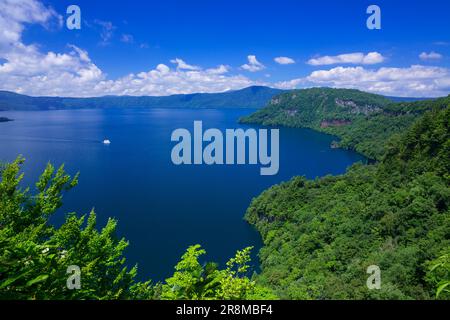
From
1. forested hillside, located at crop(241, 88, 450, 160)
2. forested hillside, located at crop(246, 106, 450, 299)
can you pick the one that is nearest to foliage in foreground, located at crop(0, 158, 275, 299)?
forested hillside, located at crop(246, 106, 450, 299)

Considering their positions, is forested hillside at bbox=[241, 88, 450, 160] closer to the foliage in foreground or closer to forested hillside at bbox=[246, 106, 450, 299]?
forested hillside at bbox=[246, 106, 450, 299]

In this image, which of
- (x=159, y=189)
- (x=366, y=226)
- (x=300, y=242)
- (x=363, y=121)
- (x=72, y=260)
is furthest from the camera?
(x=363, y=121)

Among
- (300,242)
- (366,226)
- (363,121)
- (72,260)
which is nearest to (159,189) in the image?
(300,242)

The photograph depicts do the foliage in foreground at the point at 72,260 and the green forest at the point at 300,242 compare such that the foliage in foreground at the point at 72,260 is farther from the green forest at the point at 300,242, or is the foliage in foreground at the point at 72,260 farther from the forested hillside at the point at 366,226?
the forested hillside at the point at 366,226

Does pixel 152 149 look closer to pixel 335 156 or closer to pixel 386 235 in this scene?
pixel 335 156

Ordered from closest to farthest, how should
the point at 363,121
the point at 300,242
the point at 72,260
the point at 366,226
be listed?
1. the point at 72,260
2. the point at 366,226
3. the point at 300,242
4. the point at 363,121
